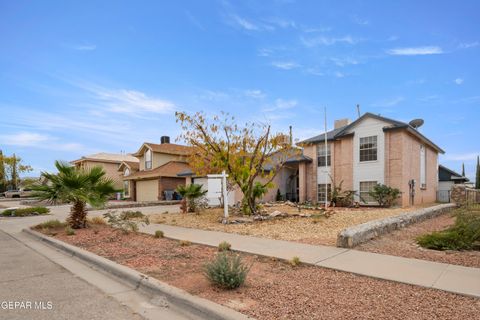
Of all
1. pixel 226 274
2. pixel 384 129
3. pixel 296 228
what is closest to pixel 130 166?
pixel 384 129

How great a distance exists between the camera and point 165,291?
15.8 feet

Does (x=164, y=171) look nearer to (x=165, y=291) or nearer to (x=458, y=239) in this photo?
(x=458, y=239)

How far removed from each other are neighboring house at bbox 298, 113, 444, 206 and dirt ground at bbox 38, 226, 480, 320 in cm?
1447

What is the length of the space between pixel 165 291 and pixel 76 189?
808cm

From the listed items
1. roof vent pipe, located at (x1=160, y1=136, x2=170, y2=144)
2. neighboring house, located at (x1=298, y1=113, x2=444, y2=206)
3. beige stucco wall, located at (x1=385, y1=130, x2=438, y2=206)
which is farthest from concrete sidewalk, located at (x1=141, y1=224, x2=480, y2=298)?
roof vent pipe, located at (x1=160, y1=136, x2=170, y2=144)

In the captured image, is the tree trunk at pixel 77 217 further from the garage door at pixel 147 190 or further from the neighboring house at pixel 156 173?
the garage door at pixel 147 190

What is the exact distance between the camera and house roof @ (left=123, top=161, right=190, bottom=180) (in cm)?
3110

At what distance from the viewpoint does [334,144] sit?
2292 centimetres

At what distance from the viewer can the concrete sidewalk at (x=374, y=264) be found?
499 centimetres

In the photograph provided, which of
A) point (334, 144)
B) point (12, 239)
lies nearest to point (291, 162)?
point (334, 144)

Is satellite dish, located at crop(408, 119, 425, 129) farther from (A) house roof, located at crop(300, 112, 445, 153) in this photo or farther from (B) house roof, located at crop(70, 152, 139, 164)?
(B) house roof, located at crop(70, 152, 139, 164)

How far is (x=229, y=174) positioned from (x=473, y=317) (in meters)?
11.3

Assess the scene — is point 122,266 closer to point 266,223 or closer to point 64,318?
point 64,318

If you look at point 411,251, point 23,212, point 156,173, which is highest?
point 156,173
